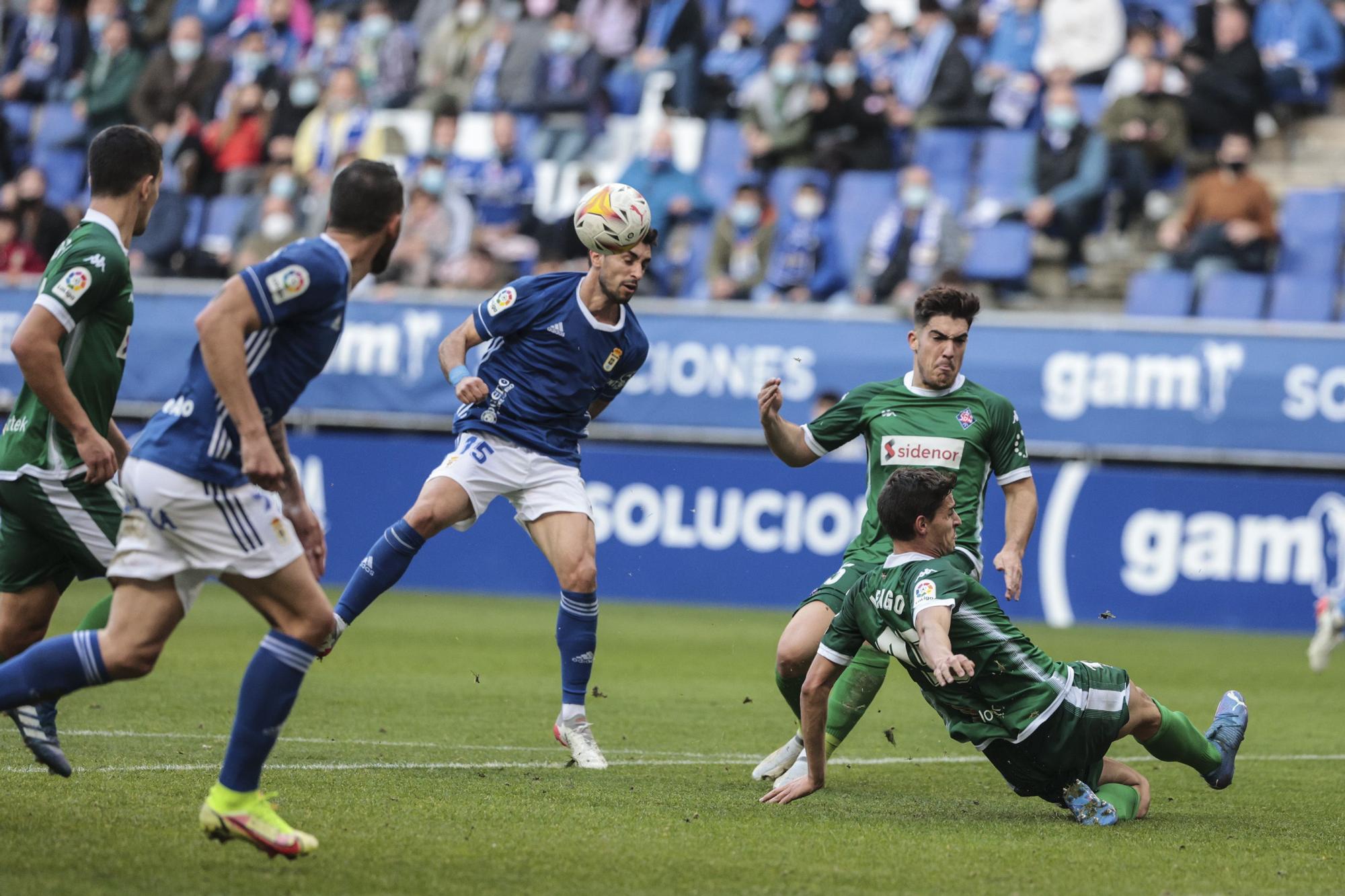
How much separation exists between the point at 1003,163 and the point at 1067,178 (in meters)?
1.02

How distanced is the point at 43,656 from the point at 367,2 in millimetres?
19877

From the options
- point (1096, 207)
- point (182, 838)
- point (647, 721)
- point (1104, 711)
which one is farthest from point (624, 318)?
point (1096, 207)

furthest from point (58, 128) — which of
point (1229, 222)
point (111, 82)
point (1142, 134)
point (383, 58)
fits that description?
point (1229, 222)

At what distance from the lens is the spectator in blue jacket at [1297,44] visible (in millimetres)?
A: 19344

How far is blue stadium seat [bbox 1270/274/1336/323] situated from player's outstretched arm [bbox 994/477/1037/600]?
10.8 metres

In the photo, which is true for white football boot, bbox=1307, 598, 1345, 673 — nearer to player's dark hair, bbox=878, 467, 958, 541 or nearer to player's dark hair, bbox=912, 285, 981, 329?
player's dark hair, bbox=912, 285, 981, 329

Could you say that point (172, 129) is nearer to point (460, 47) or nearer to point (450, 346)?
point (460, 47)

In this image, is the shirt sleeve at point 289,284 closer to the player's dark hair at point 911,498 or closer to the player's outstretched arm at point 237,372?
the player's outstretched arm at point 237,372

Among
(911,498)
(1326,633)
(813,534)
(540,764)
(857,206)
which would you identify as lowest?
(813,534)

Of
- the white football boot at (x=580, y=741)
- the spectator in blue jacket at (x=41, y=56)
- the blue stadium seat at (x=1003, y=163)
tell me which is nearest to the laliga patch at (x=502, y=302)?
Result: the white football boot at (x=580, y=741)

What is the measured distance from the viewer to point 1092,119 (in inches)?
781

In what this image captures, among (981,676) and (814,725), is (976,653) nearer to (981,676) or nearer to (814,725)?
(981,676)

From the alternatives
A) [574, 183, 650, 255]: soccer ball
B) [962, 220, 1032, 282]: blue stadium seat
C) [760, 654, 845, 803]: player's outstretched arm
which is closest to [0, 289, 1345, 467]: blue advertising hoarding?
[962, 220, 1032, 282]: blue stadium seat

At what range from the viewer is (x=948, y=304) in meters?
7.29
